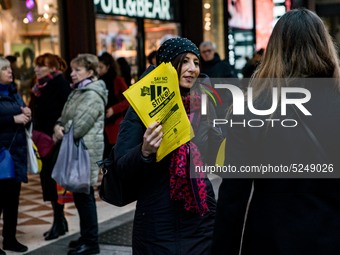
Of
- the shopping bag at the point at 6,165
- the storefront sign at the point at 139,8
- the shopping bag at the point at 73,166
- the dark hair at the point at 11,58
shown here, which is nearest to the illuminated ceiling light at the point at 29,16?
the dark hair at the point at 11,58

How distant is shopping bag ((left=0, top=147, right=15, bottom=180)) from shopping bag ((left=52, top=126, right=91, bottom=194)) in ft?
1.39

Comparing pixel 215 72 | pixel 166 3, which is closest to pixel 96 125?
pixel 215 72

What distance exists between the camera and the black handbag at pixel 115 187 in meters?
3.20

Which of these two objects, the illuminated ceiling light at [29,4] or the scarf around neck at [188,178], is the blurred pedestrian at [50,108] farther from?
the illuminated ceiling light at [29,4]

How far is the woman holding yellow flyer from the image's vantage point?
125 inches

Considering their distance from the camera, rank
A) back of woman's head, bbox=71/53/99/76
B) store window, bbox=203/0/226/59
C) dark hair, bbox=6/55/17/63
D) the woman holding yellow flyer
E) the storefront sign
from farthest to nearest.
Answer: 1. store window, bbox=203/0/226/59
2. the storefront sign
3. dark hair, bbox=6/55/17/63
4. back of woman's head, bbox=71/53/99/76
5. the woman holding yellow flyer

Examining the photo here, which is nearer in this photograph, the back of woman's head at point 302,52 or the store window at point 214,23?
the back of woman's head at point 302,52

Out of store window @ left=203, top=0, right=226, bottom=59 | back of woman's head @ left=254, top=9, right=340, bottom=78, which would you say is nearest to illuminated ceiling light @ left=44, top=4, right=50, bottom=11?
store window @ left=203, top=0, right=226, bottom=59

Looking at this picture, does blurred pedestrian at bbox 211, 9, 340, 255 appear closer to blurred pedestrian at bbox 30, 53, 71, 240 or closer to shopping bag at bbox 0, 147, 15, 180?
shopping bag at bbox 0, 147, 15, 180

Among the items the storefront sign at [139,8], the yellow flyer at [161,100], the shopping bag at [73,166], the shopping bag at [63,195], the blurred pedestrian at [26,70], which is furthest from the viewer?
the storefront sign at [139,8]

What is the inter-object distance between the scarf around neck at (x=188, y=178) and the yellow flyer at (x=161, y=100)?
24 centimetres

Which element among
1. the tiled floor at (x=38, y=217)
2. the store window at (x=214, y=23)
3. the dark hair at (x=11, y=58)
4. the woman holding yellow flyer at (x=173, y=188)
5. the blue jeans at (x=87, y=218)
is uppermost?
the store window at (x=214, y=23)

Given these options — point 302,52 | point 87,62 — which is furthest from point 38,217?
point 302,52

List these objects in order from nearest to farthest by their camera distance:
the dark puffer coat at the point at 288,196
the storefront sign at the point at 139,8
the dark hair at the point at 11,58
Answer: the dark puffer coat at the point at 288,196
the dark hair at the point at 11,58
the storefront sign at the point at 139,8
